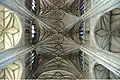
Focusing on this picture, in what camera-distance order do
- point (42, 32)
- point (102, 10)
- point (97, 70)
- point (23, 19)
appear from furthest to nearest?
point (42, 32) < point (97, 70) < point (23, 19) < point (102, 10)

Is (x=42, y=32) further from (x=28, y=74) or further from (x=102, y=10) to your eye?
(x=102, y=10)

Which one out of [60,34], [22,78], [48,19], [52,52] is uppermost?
[48,19]

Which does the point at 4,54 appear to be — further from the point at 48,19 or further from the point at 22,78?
the point at 48,19

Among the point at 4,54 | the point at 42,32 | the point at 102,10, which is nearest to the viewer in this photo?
the point at 4,54

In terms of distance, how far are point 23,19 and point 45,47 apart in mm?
7360

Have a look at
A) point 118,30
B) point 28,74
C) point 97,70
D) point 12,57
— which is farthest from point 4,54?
point 118,30

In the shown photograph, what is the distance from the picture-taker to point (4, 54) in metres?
12.9

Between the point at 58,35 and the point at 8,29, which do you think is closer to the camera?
the point at 8,29

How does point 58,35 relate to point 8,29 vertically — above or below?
below

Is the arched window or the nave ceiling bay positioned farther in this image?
the nave ceiling bay

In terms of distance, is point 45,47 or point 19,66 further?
point 45,47

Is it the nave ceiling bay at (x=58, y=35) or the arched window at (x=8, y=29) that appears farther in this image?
the nave ceiling bay at (x=58, y=35)

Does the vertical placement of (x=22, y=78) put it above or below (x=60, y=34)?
below

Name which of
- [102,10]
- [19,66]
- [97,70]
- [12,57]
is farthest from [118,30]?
[12,57]
